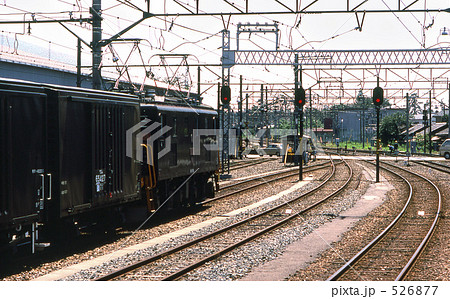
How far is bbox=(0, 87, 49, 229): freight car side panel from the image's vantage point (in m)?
10.1

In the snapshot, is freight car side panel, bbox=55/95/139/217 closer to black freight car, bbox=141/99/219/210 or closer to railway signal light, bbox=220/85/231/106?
black freight car, bbox=141/99/219/210

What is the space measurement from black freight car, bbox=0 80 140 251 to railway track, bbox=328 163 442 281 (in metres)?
5.32

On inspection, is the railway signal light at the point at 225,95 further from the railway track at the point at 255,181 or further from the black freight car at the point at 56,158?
the black freight car at the point at 56,158

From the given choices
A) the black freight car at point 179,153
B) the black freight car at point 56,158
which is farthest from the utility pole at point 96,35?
the black freight car at point 56,158

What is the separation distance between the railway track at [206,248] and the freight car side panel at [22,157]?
1902 millimetres

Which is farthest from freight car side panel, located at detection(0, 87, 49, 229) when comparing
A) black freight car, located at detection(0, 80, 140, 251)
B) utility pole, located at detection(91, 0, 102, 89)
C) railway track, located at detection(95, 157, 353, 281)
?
utility pole, located at detection(91, 0, 102, 89)

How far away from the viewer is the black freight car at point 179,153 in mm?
16844

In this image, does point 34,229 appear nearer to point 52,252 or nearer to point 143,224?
point 52,252

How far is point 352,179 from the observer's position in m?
34.5

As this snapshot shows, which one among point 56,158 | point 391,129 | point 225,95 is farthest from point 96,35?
point 391,129

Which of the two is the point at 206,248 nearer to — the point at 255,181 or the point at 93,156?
the point at 93,156

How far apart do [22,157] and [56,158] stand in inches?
41.5

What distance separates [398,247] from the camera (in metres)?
13.8
